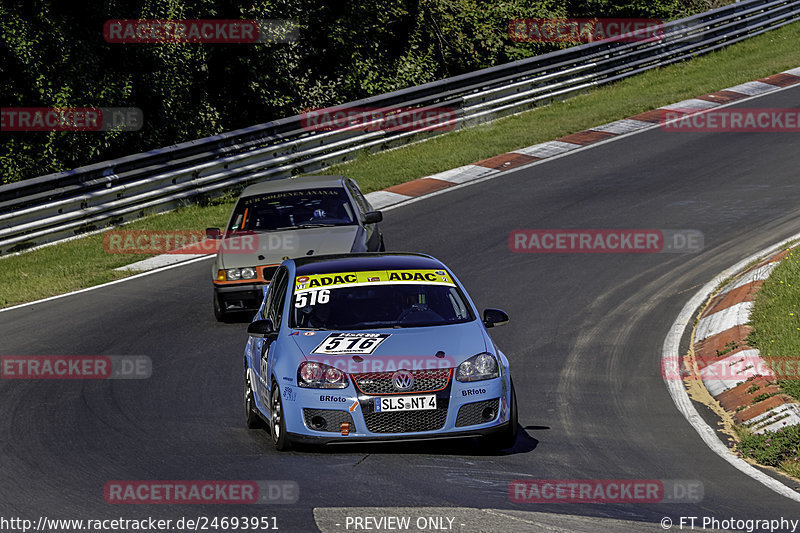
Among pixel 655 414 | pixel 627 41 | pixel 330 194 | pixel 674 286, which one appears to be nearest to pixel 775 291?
pixel 674 286

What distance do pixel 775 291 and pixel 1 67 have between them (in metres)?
13.5

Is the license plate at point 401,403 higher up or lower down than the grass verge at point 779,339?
higher up

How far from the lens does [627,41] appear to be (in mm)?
27531

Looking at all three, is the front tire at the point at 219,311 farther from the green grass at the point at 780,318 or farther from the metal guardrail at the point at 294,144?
the metal guardrail at the point at 294,144

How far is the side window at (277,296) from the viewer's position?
32.3 ft

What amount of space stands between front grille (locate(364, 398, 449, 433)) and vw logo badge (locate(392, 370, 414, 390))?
19cm

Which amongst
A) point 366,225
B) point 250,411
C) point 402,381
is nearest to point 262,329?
point 250,411

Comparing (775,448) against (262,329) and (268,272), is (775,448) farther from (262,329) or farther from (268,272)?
(268,272)

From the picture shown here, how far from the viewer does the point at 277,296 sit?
33.6ft

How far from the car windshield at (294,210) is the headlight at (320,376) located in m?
5.77

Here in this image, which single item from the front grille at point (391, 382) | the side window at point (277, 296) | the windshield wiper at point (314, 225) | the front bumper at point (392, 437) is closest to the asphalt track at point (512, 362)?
the front bumper at point (392, 437)

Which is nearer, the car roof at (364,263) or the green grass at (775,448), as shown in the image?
the green grass at (775,448)

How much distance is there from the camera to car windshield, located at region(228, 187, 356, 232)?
1445cm

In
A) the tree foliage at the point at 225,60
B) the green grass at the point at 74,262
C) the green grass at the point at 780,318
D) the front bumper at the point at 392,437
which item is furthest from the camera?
the tree foliage at the point at 225,60
